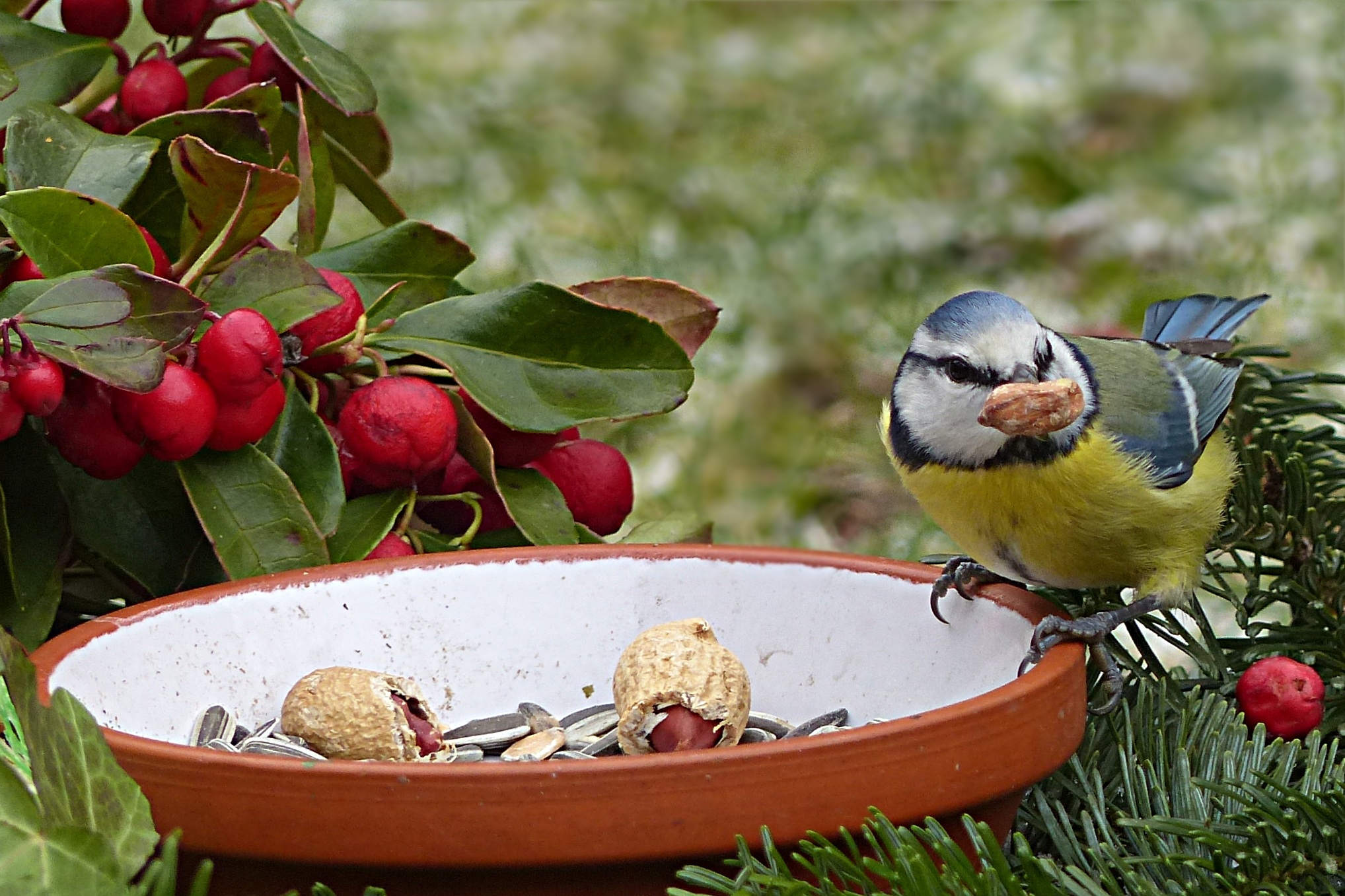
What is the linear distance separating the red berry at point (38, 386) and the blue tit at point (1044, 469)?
58cm

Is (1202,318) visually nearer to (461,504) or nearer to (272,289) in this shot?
(461,504)

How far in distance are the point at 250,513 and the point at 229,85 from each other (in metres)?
0.39

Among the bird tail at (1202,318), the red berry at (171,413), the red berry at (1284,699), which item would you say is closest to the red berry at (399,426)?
the red berry at (171,413)

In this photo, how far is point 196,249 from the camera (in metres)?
1.01

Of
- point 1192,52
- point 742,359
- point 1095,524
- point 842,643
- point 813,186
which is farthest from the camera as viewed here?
point 1192,52

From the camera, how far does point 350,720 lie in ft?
2.88

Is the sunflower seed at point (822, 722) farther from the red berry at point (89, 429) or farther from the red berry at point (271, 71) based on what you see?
the red berry at point (271, 71)

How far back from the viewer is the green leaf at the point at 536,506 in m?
1.11

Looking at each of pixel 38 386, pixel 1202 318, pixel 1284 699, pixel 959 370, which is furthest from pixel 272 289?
pixel 1202 318

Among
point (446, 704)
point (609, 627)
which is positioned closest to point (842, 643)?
point (609, 627)

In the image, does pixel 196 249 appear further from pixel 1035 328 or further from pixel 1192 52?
pixel 1192 52

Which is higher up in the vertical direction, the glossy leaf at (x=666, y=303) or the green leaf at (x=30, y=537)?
the glossy leaf at (x=666, y=303)

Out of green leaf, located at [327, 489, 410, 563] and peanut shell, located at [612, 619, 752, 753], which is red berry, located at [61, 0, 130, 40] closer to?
green leaf, located at [327, 489, 410, 563]

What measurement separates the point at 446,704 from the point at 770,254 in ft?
6.84
